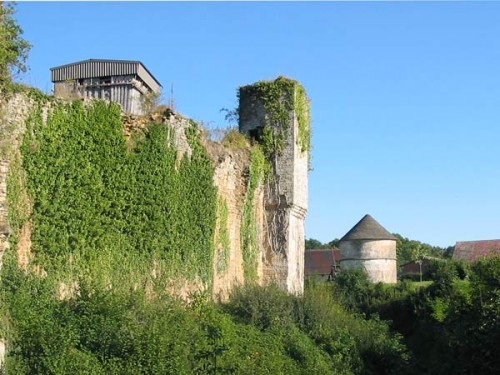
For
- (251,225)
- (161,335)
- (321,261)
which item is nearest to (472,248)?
(321,261)

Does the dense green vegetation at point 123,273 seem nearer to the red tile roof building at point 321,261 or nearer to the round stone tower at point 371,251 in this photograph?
the round stone tower at point 371,251

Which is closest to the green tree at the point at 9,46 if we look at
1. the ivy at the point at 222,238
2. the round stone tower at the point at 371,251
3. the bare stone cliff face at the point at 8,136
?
the bare stone cliff face at the point at 8,136

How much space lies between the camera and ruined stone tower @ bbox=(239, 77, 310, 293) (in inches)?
731

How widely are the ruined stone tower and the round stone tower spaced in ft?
97.8

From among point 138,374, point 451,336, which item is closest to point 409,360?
point 451,336

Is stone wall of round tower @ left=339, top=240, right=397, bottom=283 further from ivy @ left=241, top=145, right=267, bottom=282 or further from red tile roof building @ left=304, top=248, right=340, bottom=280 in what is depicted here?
ivy @ left=241, top=145, right=267, bottom=282

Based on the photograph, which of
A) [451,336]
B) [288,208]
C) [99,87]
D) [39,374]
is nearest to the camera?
[39,374]

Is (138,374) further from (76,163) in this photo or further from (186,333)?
(76,163)

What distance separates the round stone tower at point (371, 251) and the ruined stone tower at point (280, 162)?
29.8m

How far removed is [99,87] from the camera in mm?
20531

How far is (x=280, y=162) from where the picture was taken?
61.3ft

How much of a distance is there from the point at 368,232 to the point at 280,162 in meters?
32.0

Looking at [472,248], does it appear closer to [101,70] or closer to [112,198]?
[101,70]

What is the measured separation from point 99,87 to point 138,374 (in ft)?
38.3
